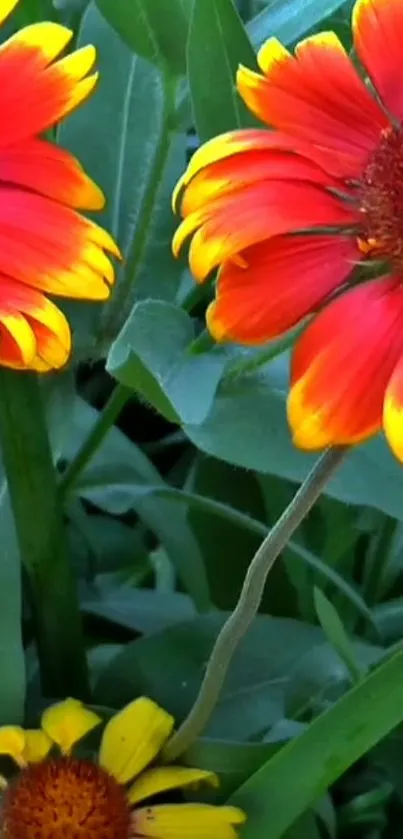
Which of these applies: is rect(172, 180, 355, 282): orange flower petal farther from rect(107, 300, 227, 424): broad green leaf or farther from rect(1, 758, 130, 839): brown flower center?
rect(1, 758, 130, 839): brown flower center

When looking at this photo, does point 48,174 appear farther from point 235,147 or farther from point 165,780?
point 165,780

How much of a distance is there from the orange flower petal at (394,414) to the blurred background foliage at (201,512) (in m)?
0.07

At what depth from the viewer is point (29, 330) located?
352 mm

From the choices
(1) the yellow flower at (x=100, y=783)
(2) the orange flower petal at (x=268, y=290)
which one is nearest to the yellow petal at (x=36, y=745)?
(1) the yellow flower at (x=100, y=783)

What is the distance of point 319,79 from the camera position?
0.41 metres

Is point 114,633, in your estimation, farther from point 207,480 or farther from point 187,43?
point 187,43

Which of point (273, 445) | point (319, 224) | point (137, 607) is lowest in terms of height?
point (137, 607)

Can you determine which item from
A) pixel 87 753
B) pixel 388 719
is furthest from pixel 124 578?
pixel 388 719

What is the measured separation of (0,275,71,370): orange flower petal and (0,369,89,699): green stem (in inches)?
4.3

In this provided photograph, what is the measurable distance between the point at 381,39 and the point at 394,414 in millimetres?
139

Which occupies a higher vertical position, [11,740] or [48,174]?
[48,174]

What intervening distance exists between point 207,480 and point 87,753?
0.17 m

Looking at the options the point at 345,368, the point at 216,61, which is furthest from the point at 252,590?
the point at 216,61

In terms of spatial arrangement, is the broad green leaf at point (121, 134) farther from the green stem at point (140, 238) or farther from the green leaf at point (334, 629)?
the green leaf at point (334, 629)
